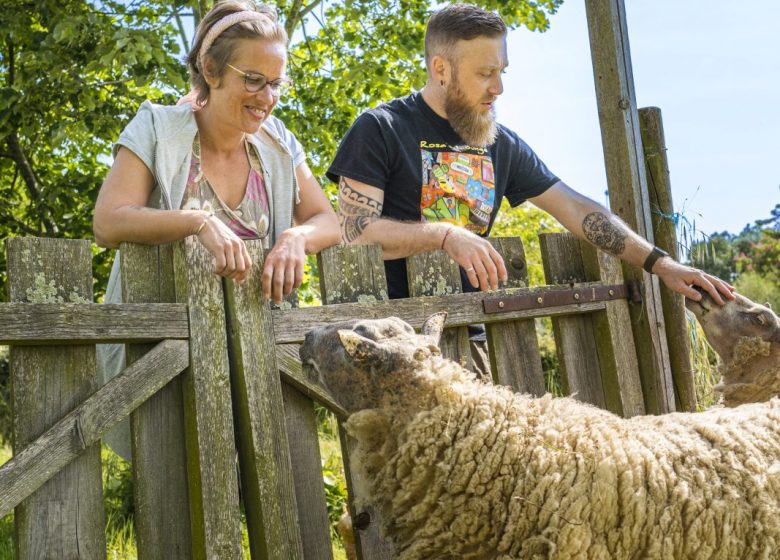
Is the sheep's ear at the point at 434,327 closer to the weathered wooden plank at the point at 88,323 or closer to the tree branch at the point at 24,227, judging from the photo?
the weathered wooden plank at the point at 88,323

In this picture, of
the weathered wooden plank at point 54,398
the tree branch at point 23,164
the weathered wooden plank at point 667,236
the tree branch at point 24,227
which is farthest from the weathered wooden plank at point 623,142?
the tree branch at point 23,164

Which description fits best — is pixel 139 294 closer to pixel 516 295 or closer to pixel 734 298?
pixel 516 295

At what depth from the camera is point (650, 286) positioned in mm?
3793

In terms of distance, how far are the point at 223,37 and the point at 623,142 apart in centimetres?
205

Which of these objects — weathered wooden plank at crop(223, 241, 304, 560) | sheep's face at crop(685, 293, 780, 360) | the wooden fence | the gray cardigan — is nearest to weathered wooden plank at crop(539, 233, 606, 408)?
sheep's face at crop(685, 293, 780, 360)

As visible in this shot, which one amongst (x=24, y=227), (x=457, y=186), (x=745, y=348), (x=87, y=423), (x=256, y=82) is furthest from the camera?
(x=24, y=227)

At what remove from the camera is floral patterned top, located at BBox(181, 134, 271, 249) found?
→ 2764 millimetres

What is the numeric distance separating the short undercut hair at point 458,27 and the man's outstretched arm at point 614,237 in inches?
31.5

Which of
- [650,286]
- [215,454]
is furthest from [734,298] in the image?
[215,454]

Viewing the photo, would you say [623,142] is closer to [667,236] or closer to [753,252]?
[667,236]

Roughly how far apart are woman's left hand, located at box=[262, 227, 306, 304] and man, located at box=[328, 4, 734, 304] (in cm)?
55

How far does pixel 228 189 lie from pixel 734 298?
1.96 m

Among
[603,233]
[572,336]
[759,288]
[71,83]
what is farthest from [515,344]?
[759,288]

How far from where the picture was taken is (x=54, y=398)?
2.26 meters
